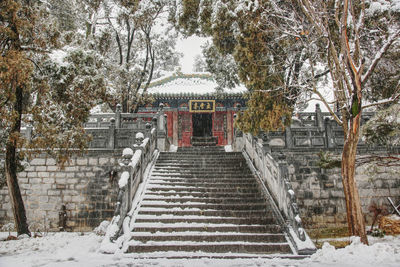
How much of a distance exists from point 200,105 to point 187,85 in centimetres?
189

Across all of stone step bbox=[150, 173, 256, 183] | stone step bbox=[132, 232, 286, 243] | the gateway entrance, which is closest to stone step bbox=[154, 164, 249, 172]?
stone step bbox=[150, 173, 256, 183]

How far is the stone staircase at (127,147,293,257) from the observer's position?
592 centimetres

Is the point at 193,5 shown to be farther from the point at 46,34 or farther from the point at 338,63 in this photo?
the point at 338,63

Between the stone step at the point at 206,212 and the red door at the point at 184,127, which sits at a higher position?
the red door at the point at 184,127

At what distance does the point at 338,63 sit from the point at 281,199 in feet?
10.9

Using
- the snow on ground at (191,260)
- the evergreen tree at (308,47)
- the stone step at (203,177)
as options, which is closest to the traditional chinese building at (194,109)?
Answer: the evergreen tree at (308,47)

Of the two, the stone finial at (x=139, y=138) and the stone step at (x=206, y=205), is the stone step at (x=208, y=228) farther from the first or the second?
the stone finial at (x=139, y=138)

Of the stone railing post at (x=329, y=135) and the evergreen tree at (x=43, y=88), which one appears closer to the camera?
the evergreen tree at (x=43, y=88)

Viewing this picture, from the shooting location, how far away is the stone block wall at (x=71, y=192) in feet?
31.9

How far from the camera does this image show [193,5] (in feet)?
33.5

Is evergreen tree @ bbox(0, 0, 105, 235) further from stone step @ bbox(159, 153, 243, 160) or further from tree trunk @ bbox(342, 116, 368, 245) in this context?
tree trunk @ bbox(342, 116, 368, 245)

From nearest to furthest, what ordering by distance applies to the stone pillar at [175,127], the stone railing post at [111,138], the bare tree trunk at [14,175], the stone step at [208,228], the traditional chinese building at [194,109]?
the stone step at [208,228]
the bare tree trunk at [14,175]
the stone railing post at [111,138]
the traditional chinese building at [194,109]
the stone pillar at [175,127]

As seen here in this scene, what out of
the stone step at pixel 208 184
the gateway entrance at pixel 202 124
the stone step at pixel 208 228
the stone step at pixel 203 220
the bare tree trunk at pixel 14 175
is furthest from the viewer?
the gateway entrance at pixel 202 124

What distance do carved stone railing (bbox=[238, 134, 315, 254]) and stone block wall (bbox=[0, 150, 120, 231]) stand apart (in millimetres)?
4798
